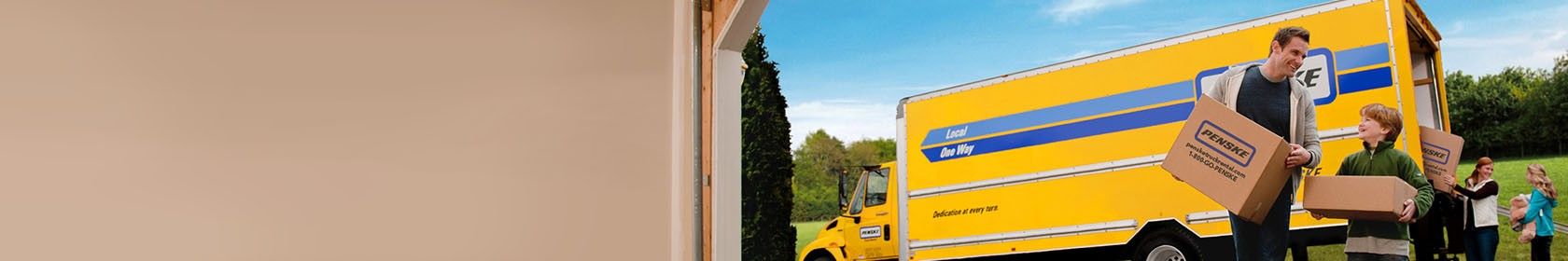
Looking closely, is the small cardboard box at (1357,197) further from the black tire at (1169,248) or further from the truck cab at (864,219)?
the truck cab at (864,219)

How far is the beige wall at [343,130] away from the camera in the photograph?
3.05m

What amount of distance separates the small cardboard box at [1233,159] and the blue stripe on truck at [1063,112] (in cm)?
35

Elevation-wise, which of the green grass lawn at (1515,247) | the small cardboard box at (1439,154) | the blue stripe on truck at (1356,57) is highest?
the blue stripe on truck at (1356,57)

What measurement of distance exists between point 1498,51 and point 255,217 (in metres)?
3.30

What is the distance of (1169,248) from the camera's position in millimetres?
2367

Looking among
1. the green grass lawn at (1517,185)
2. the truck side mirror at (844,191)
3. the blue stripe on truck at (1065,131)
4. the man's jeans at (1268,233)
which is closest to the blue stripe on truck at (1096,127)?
the blue stripe on truck at (1065,131)

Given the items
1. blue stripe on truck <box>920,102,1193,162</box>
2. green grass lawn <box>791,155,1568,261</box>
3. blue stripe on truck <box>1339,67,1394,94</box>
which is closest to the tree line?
green grass lawn <box>791,155,1568,261</box>

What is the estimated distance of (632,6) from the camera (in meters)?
3.52

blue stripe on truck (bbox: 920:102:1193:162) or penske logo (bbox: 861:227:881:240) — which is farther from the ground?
blue stripe on truck (bbox: 920:102:1193:162)

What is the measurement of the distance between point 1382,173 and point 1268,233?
340 millimetres

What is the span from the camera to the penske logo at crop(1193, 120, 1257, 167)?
1.68 metres

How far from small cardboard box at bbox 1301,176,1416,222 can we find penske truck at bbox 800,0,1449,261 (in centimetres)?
2

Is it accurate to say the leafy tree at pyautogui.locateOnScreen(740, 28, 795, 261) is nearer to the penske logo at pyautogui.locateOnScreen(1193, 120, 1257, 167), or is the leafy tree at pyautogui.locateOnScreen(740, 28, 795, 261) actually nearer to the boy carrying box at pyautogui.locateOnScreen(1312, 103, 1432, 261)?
the penske logo at pyautogui.locateOnScreen(1193, 120, 1257, 167)

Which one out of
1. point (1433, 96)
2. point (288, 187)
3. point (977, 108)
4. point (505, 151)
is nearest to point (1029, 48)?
point (977, 108)
